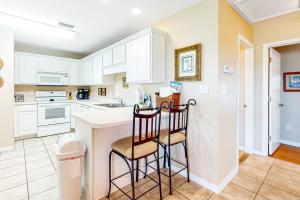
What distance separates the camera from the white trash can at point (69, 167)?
1600mm

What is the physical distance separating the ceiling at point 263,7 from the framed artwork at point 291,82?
1600 mm

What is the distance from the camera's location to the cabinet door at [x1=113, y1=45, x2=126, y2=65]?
309 centimetres

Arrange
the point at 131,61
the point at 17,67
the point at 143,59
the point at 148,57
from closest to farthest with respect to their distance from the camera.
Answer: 1. the point at 148,57
2. the point at 143,59
3. the point at 131,61
4. the point at 17,67

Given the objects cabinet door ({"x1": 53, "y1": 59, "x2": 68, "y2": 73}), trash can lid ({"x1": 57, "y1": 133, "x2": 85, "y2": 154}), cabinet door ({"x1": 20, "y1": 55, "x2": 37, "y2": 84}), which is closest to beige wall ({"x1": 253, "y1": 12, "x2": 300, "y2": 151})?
trash can lid ({"x1": 57, "y1": 133, "x2": 85, "y2": 154})

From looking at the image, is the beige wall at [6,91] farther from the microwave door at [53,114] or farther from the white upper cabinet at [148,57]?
the white upper cabinet at [148,57]

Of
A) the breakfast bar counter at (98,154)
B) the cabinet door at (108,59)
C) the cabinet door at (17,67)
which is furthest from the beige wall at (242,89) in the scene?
the cabinet door at (17,67)

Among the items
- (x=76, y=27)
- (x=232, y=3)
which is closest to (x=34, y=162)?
(x=76, y=27)

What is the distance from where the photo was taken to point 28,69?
419cm

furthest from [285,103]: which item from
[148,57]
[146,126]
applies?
[146,126]

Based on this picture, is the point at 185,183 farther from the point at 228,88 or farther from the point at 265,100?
the point at 265,100

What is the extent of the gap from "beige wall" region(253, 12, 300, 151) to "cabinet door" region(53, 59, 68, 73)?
4799 millimetres

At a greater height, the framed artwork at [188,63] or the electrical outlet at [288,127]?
the framed artwork at [188,63]

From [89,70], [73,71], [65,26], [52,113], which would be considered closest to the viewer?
[65,26]

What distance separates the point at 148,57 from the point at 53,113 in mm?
3365
